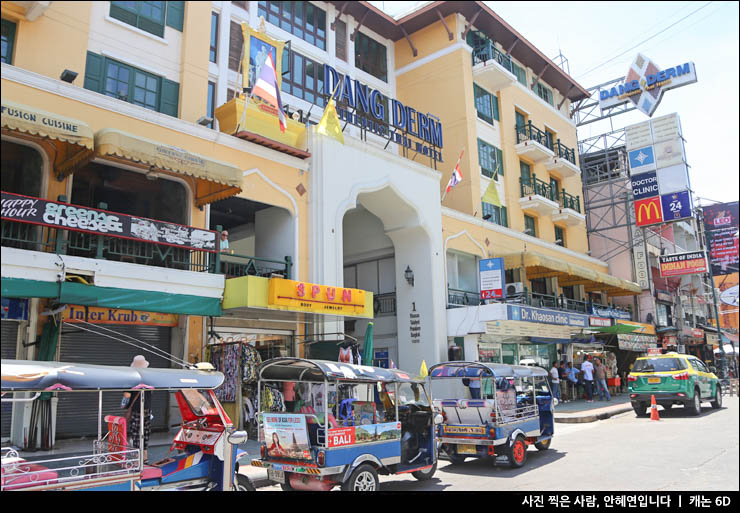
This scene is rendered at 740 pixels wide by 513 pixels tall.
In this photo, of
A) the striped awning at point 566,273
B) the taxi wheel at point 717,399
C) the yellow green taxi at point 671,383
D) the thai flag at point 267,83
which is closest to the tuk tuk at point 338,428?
the thai flag at point 267,83

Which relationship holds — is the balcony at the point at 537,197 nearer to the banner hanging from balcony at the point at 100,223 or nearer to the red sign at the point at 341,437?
the banner hanging from balcony at the point at 100,223

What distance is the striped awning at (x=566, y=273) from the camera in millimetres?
25344

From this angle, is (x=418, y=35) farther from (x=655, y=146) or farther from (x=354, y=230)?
(x=655, y=146)

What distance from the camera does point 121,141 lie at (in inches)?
447

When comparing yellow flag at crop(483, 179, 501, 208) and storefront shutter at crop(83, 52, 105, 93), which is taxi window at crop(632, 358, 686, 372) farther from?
storefront shutter at crop(83, 52, 105, 93)

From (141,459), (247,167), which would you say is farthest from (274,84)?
(141,459)

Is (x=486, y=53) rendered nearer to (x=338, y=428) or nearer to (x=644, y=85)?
(x=644, y=85)

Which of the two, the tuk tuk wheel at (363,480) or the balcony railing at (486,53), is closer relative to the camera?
the tuk tuk wheel at (363,480)

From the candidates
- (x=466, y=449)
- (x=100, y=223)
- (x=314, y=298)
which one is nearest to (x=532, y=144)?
(x=314, y=298)

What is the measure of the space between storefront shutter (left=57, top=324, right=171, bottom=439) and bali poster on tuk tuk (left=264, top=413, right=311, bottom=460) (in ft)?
17.3

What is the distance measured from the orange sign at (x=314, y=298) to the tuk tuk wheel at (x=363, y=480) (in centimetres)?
605

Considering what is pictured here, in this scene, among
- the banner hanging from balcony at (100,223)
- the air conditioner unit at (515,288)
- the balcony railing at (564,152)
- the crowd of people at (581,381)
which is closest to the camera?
the banner hanging from balcony at (100,223)

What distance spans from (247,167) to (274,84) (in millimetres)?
2941

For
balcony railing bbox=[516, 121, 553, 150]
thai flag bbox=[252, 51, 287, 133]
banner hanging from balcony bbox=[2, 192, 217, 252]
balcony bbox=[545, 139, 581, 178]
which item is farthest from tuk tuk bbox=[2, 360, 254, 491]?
balcony bbox=[545, 139, 581, 178]
